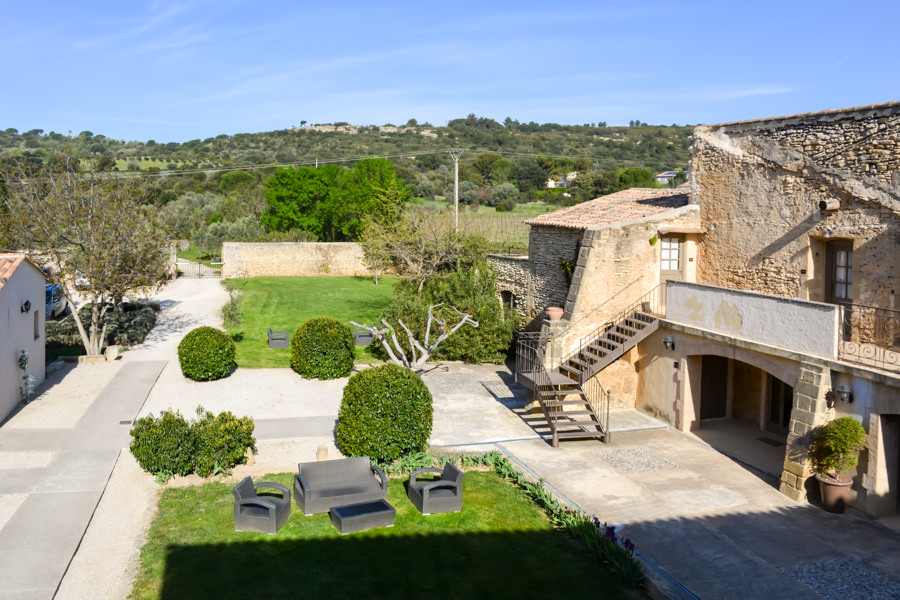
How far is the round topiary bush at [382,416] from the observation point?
12539 millimetres

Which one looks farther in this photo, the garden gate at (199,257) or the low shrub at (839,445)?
the garden gate at (199,257)

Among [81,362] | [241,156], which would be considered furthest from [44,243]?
[241,156]

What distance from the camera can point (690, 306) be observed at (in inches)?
607

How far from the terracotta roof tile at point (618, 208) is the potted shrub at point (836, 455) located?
7574 mm

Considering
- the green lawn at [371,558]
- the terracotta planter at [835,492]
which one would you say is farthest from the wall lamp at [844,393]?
the green lawn at [371,558]

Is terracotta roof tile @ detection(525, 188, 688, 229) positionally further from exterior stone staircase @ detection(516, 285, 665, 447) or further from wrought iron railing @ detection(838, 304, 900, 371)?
wrought iron railing @ detection(838, 304, 900, 371)

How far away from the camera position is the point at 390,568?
927 cm

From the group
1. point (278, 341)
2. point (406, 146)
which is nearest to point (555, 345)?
point (278, 341)

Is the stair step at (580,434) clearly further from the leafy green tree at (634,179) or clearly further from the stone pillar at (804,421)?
the leafy green tree at (634,179)

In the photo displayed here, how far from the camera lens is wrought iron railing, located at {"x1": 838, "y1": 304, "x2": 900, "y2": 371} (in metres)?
11.9

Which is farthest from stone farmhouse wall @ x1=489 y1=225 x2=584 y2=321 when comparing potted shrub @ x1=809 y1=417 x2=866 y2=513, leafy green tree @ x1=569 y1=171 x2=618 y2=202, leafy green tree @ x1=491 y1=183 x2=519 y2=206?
leafy green tree @ x1=491 y1=183 x2=519 y2=206

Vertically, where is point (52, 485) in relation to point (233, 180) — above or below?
below

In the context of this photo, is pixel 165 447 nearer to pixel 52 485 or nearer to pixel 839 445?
pixel 52 485

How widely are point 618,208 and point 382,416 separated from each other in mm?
10011
